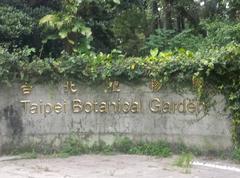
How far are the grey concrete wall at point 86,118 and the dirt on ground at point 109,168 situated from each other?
629mm

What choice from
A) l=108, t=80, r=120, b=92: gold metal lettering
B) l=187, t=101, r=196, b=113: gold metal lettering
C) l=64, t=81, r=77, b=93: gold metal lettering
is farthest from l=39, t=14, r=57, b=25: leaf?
l=187, t=101, r=196, b=113: gold metal lettering

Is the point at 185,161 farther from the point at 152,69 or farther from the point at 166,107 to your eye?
the point at 152,69

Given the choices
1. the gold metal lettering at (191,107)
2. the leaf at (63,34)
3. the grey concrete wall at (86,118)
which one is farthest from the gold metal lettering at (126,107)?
the leaf at (63,34)

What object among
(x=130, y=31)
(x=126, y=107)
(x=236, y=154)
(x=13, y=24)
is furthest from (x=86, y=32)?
(x=236, y=154)

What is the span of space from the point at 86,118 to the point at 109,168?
2.05 m

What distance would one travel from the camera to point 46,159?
36.9ft

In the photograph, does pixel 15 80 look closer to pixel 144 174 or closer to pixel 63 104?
pixel 63 104

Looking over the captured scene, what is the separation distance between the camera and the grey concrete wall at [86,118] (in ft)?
37.5

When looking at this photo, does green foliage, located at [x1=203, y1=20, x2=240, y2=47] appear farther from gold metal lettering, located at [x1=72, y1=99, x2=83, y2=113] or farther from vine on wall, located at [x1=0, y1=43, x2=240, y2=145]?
gold metal lettering, located at [x1=72, y1=99, x2=83, y2=113]

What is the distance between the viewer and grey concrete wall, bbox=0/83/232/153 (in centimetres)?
1143

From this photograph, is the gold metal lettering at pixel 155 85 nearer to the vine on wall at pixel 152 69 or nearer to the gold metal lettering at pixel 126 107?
the vine on wall at pixel 152 69

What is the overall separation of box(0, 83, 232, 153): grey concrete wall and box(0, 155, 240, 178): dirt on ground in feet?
2.06

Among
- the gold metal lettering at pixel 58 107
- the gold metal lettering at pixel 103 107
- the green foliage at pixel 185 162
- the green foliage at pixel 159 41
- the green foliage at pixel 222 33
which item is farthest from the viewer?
the green foliage at pixel 159 41

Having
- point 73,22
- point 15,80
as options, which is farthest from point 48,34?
point 15,80
